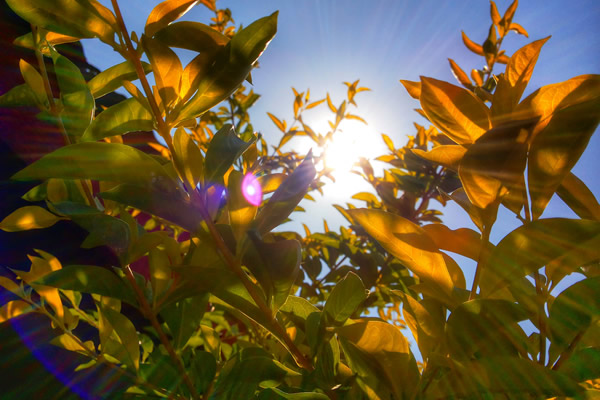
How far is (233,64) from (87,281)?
338 millimetres

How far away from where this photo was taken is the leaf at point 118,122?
0.47 metres

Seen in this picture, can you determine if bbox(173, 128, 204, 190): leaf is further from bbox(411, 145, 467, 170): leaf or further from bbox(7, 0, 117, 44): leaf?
bbox(411, 145, 467, 170): leaf

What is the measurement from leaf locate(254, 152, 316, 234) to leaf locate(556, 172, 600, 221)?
0.32 meters

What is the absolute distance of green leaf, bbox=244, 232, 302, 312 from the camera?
1.23 ft

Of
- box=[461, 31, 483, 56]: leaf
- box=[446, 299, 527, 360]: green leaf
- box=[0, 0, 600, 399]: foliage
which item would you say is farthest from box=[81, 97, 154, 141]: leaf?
box=[461, 31, 483, 56]: leaf

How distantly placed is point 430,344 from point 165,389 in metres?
0.40

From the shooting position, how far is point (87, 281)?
46 centimetres

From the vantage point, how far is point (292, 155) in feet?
7.68

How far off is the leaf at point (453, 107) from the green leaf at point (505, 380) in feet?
0.83

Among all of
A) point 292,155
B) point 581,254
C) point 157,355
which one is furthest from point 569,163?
point 292,155

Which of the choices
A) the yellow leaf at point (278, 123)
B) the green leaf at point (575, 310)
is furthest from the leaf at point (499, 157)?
the yellow leaf at point (278, 123)

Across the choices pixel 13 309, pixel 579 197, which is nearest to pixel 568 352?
pixel 579 197

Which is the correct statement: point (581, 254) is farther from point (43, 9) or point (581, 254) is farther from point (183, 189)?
point (43, 9)

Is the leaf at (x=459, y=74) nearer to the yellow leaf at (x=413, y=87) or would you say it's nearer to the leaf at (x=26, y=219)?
the yellow leaf at (x=413, y=87)
